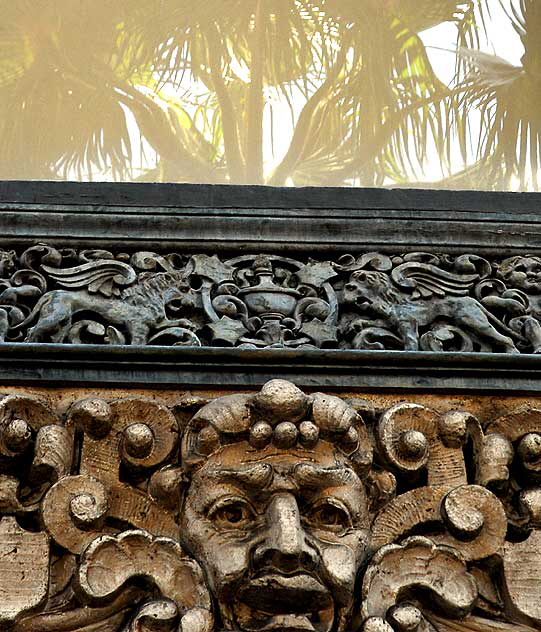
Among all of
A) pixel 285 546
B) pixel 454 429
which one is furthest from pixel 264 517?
pixel 454 429

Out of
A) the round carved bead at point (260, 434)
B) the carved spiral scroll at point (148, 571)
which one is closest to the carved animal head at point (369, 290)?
the round carved bead at point (260, 434)

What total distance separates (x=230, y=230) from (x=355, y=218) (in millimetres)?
390

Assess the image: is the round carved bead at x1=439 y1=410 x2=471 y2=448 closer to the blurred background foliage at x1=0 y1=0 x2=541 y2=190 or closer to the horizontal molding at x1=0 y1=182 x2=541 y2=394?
the horizontal molding at x1=0 y1=182 x2=541 y2=394

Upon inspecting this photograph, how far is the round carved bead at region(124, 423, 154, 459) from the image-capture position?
3.90 meters

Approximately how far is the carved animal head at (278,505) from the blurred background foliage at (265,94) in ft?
5.18

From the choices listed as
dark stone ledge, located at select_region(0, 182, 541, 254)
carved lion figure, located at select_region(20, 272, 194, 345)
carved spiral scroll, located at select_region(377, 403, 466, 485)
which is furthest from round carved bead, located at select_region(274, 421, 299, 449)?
dark stone ledge, located at select_region(0, 182, 541, 254)

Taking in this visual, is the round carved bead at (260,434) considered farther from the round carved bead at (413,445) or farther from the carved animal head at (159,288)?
the carved animal head at (159,288)

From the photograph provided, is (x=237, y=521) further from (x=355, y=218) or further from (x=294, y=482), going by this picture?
(x=355, y=218)

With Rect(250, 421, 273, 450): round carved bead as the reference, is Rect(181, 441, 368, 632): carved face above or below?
below

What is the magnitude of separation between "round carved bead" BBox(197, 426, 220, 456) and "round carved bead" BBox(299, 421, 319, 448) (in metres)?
0.21

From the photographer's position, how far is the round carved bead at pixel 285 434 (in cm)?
386

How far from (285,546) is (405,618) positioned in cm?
34

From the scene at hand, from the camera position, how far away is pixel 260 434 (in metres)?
3.87

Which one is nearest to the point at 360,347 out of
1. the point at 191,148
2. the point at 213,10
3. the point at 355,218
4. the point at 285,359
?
the point at 285,359
